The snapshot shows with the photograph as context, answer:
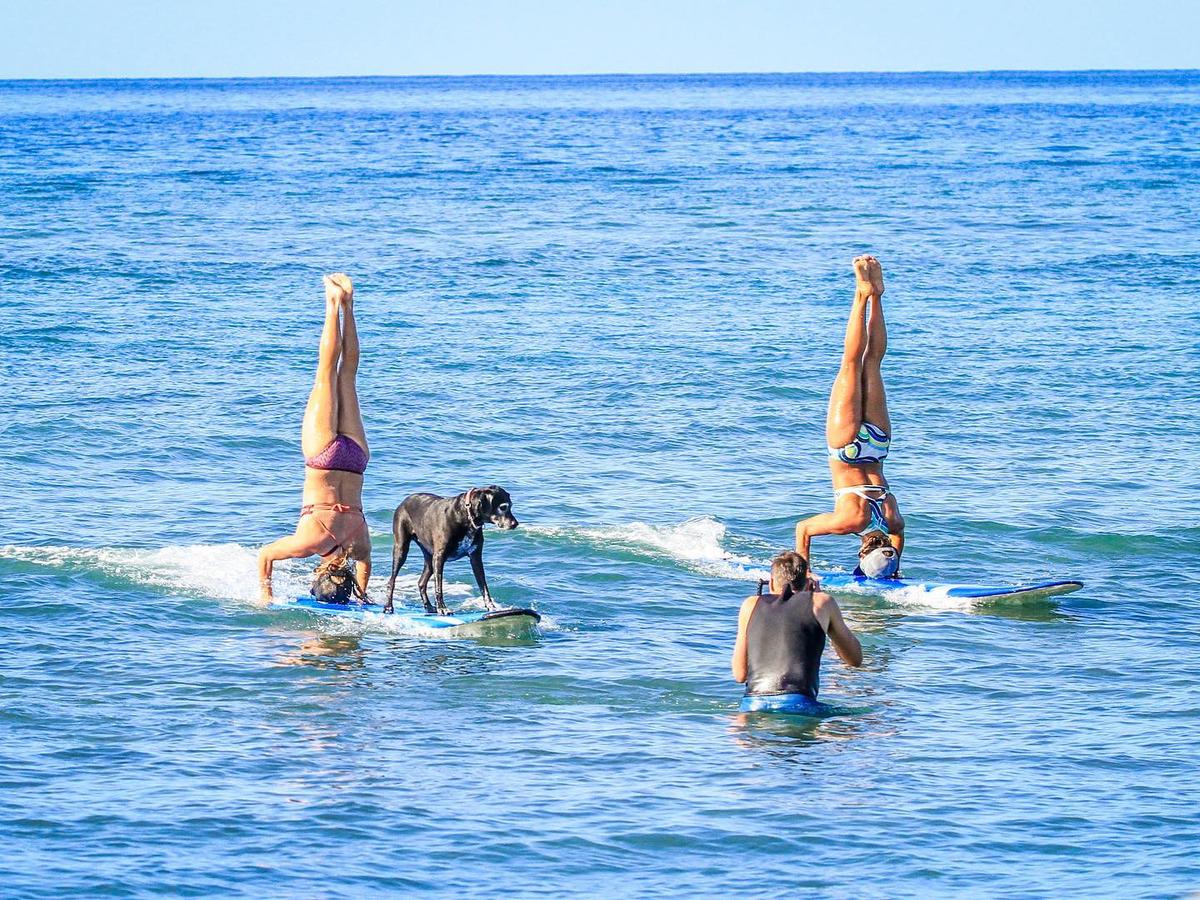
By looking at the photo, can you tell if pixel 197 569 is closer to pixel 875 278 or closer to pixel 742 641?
pixel 742 641

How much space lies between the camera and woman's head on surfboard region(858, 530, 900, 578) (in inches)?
585

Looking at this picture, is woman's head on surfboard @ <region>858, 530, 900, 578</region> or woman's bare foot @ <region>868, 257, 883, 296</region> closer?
woman's bare foot @ <region>868, 257, 883, 296</region>

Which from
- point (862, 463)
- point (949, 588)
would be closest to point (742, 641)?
point (949, 588)

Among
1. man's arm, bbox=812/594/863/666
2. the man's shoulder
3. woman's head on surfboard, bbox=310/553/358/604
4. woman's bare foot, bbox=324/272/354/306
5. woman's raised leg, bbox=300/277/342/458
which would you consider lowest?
woman's head on surfboard, bbox=310/553/358/604

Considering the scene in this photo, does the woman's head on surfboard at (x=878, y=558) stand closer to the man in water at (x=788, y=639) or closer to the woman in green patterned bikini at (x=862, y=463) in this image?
the woman in green patterned bikini at (x=862, y=463)

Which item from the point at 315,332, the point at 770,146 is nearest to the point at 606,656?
the point at 315,332

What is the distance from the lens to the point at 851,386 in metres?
14.9

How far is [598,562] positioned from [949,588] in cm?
324

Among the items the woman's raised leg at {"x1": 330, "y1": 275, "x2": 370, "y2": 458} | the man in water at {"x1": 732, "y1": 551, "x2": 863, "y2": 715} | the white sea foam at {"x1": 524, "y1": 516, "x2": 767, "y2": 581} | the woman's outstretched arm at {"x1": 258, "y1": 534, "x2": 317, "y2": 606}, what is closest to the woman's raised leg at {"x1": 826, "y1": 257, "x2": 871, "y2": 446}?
the white sea foam at {"x1": 524, "y1": 516, "x2": 767, "y2": 581}

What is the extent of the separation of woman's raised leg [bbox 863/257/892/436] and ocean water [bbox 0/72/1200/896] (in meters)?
1.63

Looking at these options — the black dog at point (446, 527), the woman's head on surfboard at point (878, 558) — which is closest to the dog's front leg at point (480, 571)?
the black dog at point (446, 527)

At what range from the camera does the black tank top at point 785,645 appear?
36.7 feet

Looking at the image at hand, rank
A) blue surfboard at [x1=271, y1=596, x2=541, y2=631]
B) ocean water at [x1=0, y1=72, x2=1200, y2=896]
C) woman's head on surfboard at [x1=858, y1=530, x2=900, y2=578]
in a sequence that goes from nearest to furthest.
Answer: ocean water at [x1=0, y1=72, x2=1200, y2=896] < blue surfboard at [x1=271, y1=596, x2=541, y2=631] < woman's head on surfboard at [x1=858, y1=530, x2=900, y2=578]

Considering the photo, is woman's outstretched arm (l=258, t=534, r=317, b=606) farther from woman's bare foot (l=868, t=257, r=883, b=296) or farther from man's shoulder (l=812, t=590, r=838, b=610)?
woman's bare foot (l=868, t=257, r=883, b=296)
